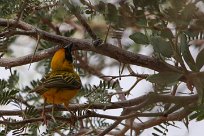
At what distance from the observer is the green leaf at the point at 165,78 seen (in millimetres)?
722

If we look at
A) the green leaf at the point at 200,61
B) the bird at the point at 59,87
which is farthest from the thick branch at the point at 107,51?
the bird at the point at 59,87

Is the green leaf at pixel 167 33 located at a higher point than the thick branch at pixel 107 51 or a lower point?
lower

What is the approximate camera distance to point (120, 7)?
494mm

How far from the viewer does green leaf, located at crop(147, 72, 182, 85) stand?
0.72m

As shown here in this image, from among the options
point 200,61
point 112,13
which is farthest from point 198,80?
point 112,13

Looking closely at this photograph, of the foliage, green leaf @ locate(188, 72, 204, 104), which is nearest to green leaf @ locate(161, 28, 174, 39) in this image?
the foliage

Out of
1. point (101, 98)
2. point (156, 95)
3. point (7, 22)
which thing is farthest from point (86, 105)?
point (156, 95)

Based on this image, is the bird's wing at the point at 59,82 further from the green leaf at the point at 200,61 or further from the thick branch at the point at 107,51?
the green leaf at the point at 200,61

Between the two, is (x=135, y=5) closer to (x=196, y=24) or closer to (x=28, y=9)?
(x=196, y=24)

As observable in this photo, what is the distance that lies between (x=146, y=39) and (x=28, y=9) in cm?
40

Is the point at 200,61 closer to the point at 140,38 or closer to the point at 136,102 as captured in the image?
the point at 140,38

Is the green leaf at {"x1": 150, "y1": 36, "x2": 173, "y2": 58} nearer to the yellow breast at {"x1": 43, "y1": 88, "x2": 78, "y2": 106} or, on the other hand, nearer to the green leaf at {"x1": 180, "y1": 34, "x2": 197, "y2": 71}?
the green leaf at {"x1": 180, "y1": 34, "x2": 197, "y2": 71}

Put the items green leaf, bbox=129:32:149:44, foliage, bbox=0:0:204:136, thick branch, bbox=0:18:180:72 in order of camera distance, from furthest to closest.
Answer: thick branch, bbox=0:18:180:72 → green leaf, bbox=129:32:149:44 → foliage, bbox=0:0:204:136

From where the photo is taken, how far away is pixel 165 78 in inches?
29.0
